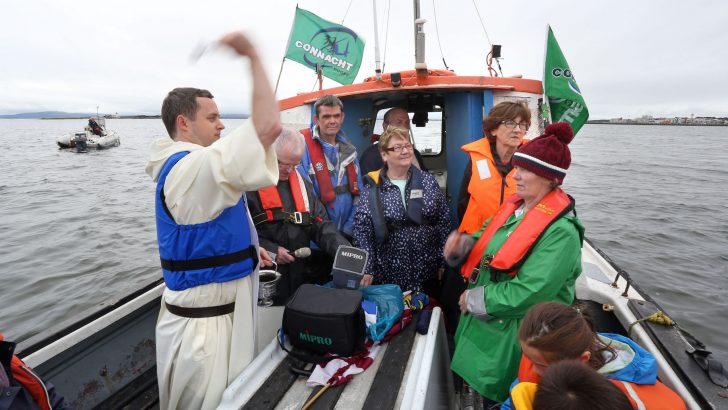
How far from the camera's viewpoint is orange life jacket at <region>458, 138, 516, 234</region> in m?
2.84

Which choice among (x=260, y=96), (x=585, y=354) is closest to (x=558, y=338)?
(x=585, y=354)

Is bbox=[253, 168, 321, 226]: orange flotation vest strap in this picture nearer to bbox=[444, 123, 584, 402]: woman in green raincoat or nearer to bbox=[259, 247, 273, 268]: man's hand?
bbox=[259, 247, 273, 268]: man's hand

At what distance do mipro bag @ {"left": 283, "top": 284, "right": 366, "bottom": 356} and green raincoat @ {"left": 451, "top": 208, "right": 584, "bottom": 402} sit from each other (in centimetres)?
62

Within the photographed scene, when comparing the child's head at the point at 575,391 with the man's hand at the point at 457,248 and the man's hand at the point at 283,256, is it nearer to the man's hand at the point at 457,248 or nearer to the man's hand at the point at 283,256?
the man's hand at the point at 457,248

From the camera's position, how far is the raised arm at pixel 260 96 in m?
1.21

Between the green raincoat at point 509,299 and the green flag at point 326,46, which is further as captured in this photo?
the green flag at point 326,46

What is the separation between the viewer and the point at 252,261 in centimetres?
190

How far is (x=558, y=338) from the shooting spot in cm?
147

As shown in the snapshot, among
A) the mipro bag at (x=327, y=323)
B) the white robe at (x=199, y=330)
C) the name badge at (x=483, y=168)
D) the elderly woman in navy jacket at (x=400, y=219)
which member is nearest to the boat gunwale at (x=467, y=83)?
the name badge at (x=483, y=168)

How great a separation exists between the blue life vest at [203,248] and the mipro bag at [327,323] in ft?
1.38

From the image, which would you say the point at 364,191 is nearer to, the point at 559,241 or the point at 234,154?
the point at 559,241

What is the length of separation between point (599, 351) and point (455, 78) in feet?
10.5

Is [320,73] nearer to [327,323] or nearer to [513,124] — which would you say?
[513,124]

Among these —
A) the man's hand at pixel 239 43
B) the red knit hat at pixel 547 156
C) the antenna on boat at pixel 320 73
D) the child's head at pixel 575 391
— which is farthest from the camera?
the antenna on boat at pixel 320 73
